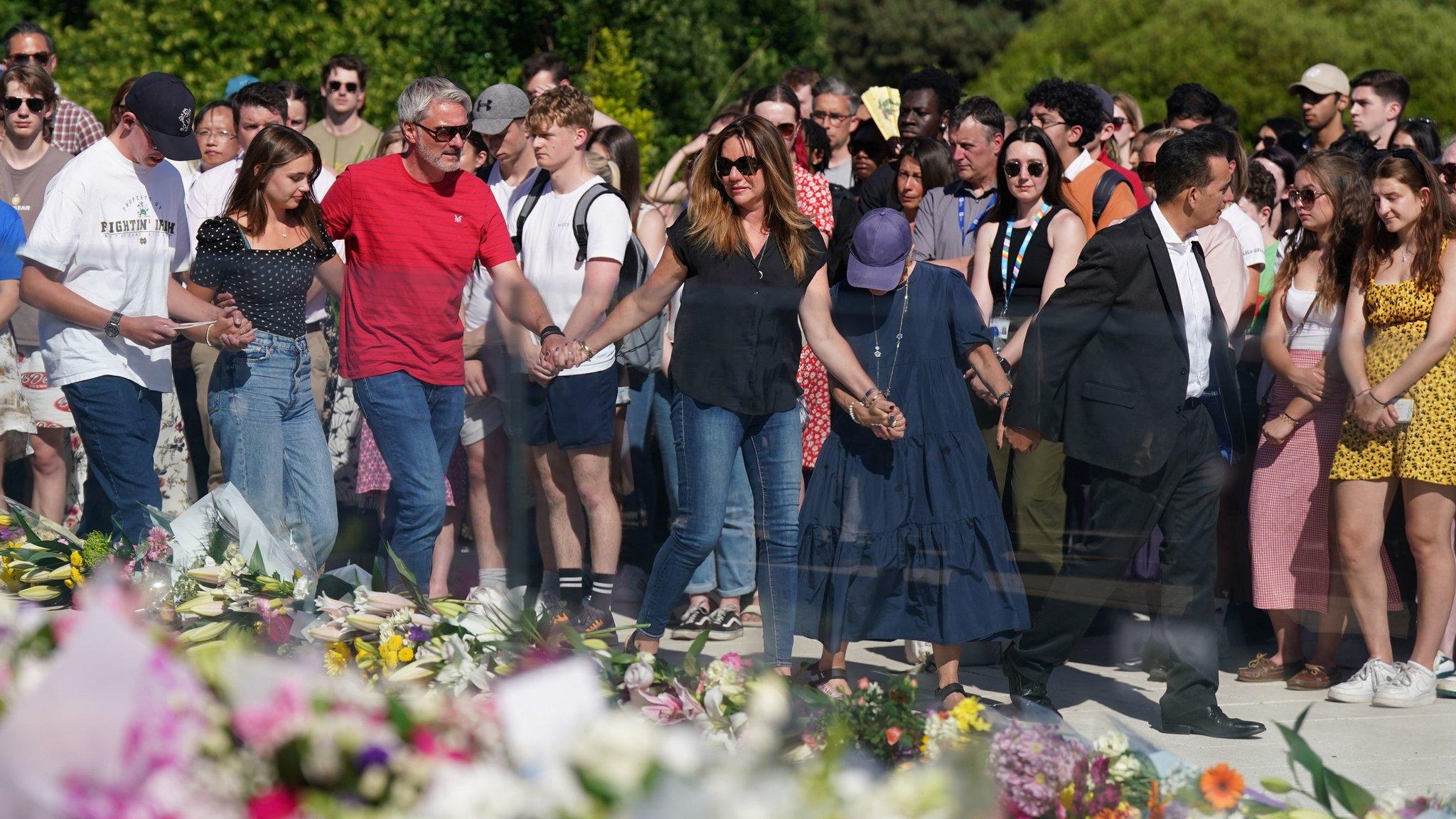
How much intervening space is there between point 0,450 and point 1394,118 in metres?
6.62

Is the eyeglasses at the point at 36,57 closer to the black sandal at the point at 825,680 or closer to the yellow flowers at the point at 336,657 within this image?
the yellow flowers at the point at 336,657

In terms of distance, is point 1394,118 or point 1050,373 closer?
point 1050,373

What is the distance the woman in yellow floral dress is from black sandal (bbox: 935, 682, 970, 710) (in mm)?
1370

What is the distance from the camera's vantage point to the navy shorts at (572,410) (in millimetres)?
4145

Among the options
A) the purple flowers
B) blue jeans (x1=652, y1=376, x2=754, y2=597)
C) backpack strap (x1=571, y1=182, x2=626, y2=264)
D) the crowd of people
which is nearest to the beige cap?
the crowd of people

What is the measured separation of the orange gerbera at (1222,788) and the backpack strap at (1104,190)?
3.64 m

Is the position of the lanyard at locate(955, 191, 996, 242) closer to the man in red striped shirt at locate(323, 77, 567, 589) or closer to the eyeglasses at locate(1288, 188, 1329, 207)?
the eyeglasses at locate(1288, 188, 1329, 207)

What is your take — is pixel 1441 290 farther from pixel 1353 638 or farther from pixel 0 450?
pixel 0 450

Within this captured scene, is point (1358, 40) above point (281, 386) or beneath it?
above

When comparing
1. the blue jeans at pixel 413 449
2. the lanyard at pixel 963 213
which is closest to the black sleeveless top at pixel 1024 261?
the lanyard at pixel 963 213

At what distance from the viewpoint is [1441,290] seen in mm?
4809

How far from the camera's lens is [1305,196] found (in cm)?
525

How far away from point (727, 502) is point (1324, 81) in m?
4.95

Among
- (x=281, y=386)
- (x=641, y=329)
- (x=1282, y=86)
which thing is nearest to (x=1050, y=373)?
(x=641, y=329)
